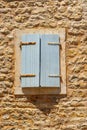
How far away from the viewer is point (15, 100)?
7.67 m

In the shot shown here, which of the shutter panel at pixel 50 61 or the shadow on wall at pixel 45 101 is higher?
the shutter panel at pixel 50 61

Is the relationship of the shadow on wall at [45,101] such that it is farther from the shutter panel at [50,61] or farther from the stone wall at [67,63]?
the shutter panel at [50,61]

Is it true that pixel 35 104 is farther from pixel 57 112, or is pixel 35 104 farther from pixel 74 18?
pixel 74 18

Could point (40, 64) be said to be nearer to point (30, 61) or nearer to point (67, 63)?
point (30, 61)

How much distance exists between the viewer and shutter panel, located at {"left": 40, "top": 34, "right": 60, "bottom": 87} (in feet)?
25.0

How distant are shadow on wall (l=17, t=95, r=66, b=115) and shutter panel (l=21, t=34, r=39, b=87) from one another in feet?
0.80

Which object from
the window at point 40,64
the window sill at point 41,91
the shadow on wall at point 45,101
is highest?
the window at point 40,64

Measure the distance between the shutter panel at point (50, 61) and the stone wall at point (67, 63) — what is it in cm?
21

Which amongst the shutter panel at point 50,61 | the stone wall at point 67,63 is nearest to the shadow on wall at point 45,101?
the stone wall at point 67,63

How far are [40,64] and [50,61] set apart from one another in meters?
0.19

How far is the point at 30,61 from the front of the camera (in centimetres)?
770

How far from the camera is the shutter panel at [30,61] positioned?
7.63m

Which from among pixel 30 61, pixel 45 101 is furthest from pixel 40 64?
pixel 45 101

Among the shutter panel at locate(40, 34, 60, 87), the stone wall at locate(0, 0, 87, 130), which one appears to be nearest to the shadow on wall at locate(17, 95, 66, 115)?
the stone wall at locate(0, 0, 87, 130)
